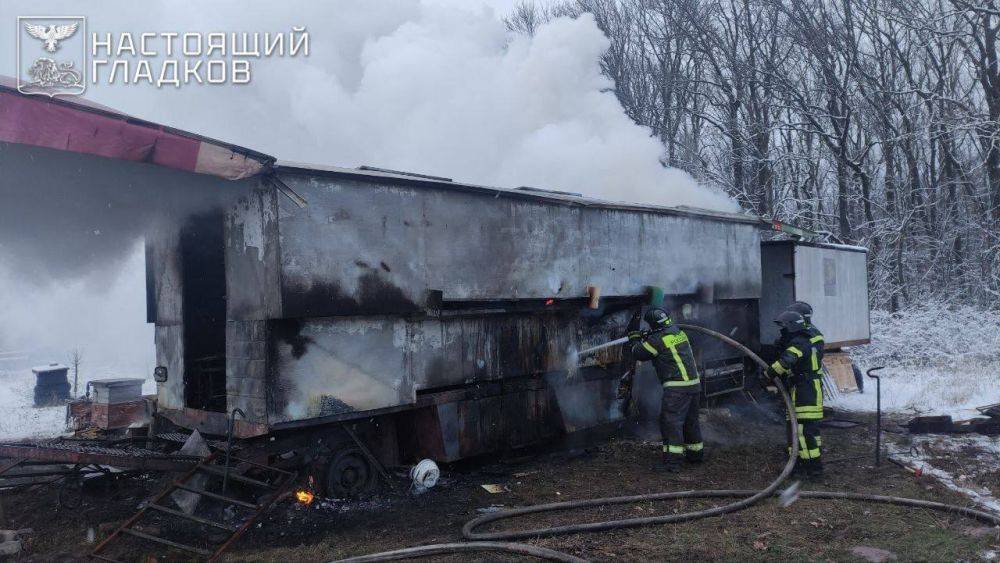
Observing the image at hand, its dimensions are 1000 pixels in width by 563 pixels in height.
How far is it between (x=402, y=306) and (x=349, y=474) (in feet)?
5.59

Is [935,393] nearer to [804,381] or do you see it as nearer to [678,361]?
[804,381]

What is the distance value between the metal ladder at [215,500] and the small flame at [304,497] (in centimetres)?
17

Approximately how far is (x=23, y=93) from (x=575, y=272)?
5.87 meters

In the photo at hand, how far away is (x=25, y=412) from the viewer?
13.0 metres

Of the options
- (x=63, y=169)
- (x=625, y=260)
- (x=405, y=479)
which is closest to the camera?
A: (x=63, y=169)

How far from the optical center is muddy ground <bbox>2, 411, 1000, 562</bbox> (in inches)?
192

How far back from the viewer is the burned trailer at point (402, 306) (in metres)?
6.12

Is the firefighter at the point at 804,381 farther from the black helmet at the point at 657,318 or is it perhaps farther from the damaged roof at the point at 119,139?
the damaged roof at the point at 119,139

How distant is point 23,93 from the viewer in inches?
185

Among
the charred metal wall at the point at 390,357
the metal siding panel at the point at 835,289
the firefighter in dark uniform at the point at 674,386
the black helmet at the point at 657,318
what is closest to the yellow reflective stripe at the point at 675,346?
the firefighter in dark uniform at the point at 674,386

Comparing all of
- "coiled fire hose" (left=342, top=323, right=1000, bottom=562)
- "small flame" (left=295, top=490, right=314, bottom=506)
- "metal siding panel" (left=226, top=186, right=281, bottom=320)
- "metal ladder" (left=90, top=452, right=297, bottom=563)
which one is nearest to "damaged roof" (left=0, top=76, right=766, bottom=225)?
"metal siding panel" (left=226, top=186, right=281, bottom=320)

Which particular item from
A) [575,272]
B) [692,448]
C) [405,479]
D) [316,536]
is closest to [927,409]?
[692,448]

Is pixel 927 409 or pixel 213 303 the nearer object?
pixel 213 303

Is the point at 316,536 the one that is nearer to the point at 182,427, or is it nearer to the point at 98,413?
the point at 182,427
